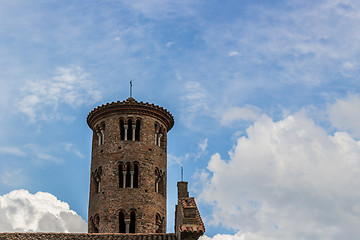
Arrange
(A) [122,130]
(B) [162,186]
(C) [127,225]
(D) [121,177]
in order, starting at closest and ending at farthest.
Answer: (C) [127,225]
(D) [121,177]
(B) [162,186]
(A) [122,130]

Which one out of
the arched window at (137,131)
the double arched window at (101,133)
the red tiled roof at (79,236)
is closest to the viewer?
the red tiled roof at (79,236)

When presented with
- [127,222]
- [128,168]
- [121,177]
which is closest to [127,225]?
[127,222]

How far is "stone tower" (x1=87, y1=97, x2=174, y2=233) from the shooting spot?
40.3 meters

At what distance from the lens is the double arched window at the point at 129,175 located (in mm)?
A: 41250

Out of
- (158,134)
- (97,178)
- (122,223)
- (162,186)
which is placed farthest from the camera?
(158,134)

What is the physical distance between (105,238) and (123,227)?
22.9ft

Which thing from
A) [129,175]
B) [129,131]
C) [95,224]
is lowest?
[95,224]

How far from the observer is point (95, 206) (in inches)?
1633

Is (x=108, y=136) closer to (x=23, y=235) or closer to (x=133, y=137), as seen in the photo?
(x=133, y=137)

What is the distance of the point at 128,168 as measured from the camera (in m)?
41.6

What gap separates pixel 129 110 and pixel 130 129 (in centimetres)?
144

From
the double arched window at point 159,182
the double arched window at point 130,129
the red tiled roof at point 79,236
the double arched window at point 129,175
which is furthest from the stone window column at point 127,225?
the double arched window at point 130,129

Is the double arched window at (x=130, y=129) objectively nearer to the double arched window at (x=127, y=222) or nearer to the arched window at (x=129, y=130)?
the arched window at (x=129, y=130)

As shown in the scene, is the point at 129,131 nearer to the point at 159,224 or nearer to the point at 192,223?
the point at 159,224
